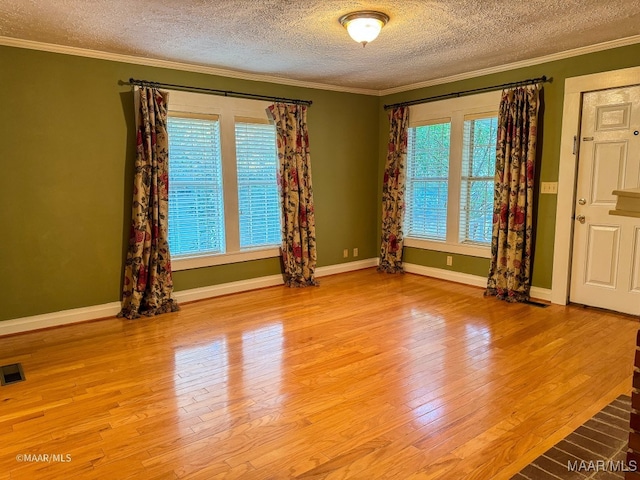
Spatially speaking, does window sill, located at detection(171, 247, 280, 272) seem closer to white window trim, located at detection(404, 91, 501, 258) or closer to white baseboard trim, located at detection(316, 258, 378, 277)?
white baseboard trim, located at detection(316, 258, 378, 277)

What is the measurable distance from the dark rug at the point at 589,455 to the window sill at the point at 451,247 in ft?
9.18

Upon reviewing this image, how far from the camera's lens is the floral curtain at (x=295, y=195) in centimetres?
502

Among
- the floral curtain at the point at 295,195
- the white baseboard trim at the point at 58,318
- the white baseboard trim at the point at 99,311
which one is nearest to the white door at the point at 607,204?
the floral curtain at the point at 295,195

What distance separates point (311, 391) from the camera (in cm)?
269

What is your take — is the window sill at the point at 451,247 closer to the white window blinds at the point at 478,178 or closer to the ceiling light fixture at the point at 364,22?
the white window blinds at the point at 478,178

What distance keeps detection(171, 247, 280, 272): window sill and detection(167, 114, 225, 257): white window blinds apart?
72 mm

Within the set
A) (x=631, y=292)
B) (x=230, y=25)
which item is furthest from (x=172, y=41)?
(x=631, y=292)

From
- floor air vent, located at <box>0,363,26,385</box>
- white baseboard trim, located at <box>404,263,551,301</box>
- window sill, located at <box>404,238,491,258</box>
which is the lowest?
floor air vent, located at <box>0,363,26,385</box>

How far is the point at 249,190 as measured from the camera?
4.98 m

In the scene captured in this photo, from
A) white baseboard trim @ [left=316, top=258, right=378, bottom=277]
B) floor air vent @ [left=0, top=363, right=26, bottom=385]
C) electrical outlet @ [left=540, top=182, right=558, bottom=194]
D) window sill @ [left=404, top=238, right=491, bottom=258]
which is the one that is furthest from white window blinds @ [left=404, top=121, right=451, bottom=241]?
floor air vent @ [left=0, top=363, right=26, bottom=385]

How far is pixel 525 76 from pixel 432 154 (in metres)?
1.40

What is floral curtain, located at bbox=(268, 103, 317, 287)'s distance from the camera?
5.02 meters

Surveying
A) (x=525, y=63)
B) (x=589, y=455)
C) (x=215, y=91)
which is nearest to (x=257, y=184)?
(x=215, y=91)

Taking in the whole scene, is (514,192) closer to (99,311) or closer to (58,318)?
(99,311)
